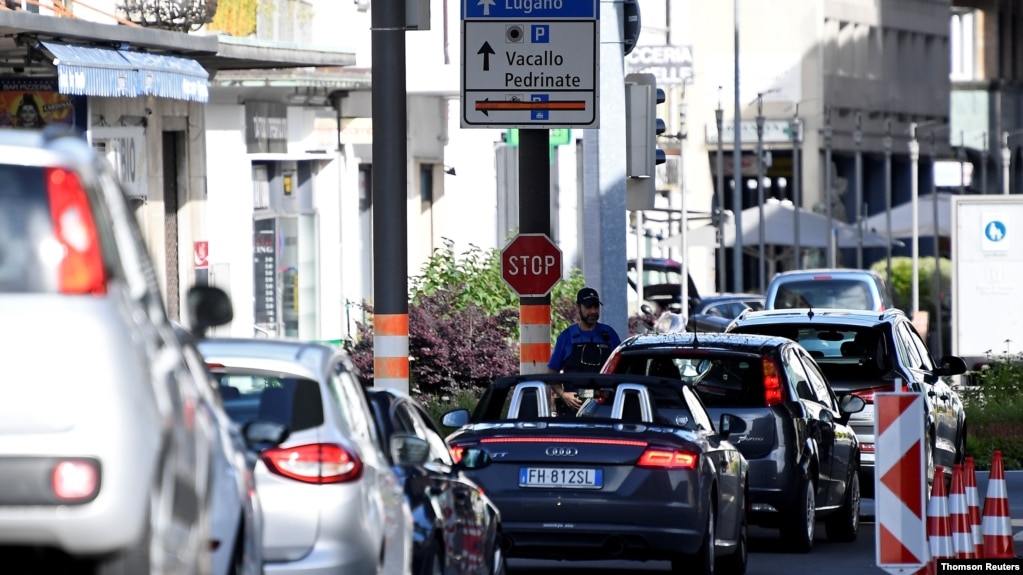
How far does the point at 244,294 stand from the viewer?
30.2 metres

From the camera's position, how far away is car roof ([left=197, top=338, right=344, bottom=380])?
959cm

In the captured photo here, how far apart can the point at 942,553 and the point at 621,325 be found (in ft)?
29.4

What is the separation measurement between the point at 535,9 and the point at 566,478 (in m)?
5.91

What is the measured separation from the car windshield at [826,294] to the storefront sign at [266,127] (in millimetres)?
6681

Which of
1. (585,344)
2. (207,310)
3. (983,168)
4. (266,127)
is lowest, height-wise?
(585,344)

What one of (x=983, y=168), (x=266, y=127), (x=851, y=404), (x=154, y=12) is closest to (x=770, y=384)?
(x=851, y=404)

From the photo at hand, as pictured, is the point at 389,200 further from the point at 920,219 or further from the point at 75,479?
the point at 920,219

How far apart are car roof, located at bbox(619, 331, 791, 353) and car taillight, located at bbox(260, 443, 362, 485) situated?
5919 millimetres

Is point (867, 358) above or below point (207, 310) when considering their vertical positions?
below

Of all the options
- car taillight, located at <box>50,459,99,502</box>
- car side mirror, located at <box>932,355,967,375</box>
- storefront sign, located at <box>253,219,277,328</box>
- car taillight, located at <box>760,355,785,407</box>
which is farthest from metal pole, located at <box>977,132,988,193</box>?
car taillight, located at <box>50,459,99,502</box>

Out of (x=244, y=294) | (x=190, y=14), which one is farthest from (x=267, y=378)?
(x=244, y=294)

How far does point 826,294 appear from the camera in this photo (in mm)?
30797

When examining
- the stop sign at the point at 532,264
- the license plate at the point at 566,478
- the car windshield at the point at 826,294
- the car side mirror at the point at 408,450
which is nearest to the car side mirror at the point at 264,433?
the car side mirror at the point at 408,450

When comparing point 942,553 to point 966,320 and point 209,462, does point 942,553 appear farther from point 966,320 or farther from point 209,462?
point 966,320
